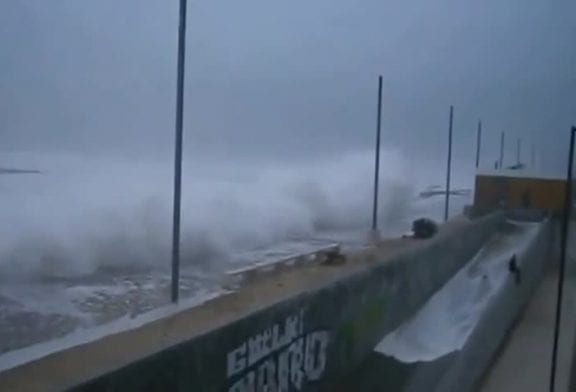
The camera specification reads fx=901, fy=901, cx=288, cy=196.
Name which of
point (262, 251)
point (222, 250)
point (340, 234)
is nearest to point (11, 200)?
point (222, 250)

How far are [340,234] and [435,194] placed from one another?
16.9 feet

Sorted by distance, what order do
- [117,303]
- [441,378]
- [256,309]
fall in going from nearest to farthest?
[256,309]
[117,303]
[441,378]

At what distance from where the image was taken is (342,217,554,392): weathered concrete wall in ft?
14.7

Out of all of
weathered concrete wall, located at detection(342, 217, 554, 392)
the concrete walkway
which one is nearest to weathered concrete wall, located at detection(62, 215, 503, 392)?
weathered concrete wall, located at detection(342, 217, 554, 392)

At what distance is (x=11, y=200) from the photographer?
533 cm

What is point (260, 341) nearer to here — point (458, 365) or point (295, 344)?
point (295, 344)

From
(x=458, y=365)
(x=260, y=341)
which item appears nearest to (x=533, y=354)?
(x=458, y=365)

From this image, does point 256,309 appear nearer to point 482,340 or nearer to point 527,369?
point 482,340

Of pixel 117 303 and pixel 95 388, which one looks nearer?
pixel 95 388

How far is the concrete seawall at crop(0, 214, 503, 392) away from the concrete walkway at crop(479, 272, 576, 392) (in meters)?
0.96

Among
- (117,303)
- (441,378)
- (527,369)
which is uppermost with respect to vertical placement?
(117,303)

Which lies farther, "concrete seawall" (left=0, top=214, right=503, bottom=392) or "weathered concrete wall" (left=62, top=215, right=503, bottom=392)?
"weathered concrete wall" (left=62, top=215, right=503, bottom=392)

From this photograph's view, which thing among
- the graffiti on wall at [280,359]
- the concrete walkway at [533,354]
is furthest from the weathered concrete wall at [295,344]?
the concrete walkway at [533,354]

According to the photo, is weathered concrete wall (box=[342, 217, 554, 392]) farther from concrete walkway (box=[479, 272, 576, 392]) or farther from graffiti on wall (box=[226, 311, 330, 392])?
graffiti on wall (box=[226, 311, 330, 392])
